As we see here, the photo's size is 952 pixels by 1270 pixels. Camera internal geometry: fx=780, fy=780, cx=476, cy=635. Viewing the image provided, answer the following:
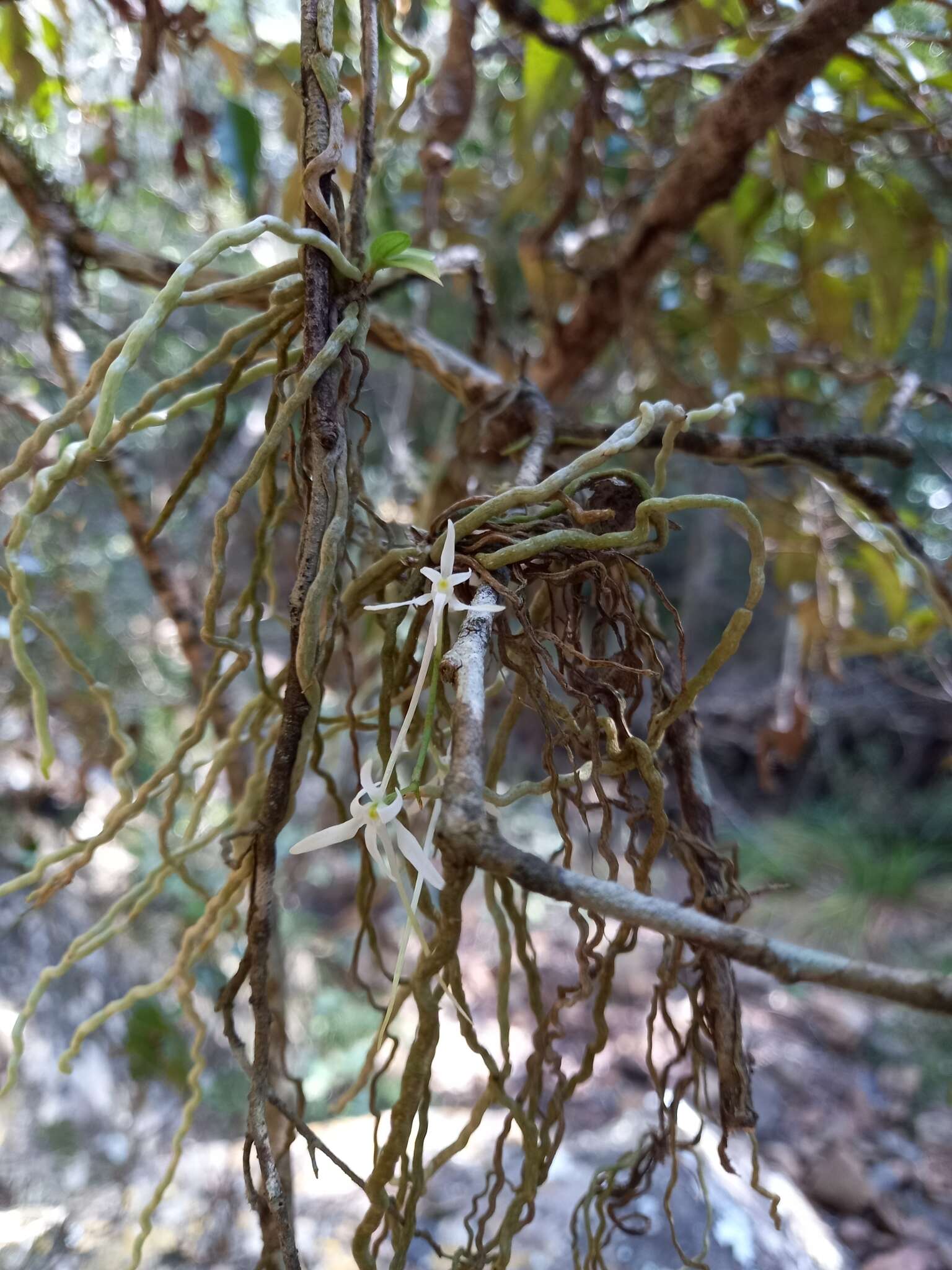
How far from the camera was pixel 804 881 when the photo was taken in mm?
2254

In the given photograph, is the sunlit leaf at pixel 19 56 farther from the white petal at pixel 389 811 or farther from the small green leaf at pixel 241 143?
the white petal at pixel 389 811

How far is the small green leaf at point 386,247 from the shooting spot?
0.95 feet

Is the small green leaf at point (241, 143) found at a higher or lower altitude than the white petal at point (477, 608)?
higher

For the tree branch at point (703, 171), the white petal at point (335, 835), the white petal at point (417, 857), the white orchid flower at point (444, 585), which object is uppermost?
the tree branch at point (703, 171)

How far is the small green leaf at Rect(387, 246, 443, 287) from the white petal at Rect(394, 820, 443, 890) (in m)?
0.21

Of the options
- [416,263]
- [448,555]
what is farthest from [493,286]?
[448,555]

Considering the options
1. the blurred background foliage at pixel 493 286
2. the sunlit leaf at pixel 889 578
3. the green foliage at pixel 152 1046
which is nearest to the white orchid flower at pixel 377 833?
the blurred background foliage at pixel 493 286

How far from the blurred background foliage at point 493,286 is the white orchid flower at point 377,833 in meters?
0.16

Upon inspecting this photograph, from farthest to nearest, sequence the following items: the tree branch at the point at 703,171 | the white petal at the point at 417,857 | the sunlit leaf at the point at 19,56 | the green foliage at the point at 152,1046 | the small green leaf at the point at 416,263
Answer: the green foliage at the point at 152,1046 → the sunlit leaf at the point at 19,56 → the tree branch at the point at 703,171 → the small green leaf at the point at 416,263 → the white petal at the point at 417,857

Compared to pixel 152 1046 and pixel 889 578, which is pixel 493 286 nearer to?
pixel 889 578

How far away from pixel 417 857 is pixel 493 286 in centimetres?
116

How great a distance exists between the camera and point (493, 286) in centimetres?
119

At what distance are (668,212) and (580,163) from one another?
0.45ft

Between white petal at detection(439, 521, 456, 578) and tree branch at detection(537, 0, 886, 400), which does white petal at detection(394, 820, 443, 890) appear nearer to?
white petal at detection(439, 521, 456, 578)
